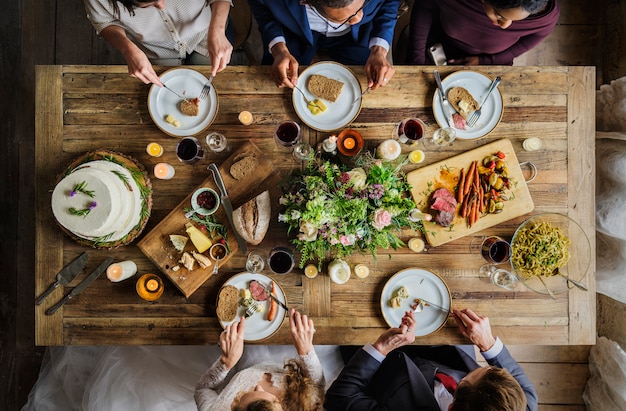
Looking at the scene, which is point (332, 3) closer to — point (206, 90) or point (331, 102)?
point (331, 102)

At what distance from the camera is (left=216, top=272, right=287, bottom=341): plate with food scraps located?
2.06m

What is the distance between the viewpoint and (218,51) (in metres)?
2.05

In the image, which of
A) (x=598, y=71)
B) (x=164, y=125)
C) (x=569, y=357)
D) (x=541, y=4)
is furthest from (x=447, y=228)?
(x=598, y=71)

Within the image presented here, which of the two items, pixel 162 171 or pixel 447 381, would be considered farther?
pixel 447 381

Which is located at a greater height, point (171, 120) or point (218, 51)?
point (218, 51)

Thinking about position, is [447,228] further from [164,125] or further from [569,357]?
[569,357]

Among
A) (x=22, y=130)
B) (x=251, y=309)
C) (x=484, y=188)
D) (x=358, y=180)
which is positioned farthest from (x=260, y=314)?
(x=22, y=130)

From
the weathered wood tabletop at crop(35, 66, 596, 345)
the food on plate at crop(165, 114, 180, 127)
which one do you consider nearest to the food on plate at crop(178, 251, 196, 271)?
the weathered wood tabletop at crop(35, 66, 596, 345)

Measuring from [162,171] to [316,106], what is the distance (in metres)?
0.82

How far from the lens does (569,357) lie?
3.13 meters

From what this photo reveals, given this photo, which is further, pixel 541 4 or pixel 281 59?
pixel 281 59

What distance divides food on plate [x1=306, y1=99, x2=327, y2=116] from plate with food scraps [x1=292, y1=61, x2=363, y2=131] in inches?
0.5

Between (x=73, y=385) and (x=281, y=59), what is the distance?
7.51 feet

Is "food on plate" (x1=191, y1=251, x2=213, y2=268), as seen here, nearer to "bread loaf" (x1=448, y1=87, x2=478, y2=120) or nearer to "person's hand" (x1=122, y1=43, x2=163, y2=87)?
"person's hand" (x1=122, y1=43, x2=163, y2=87)
